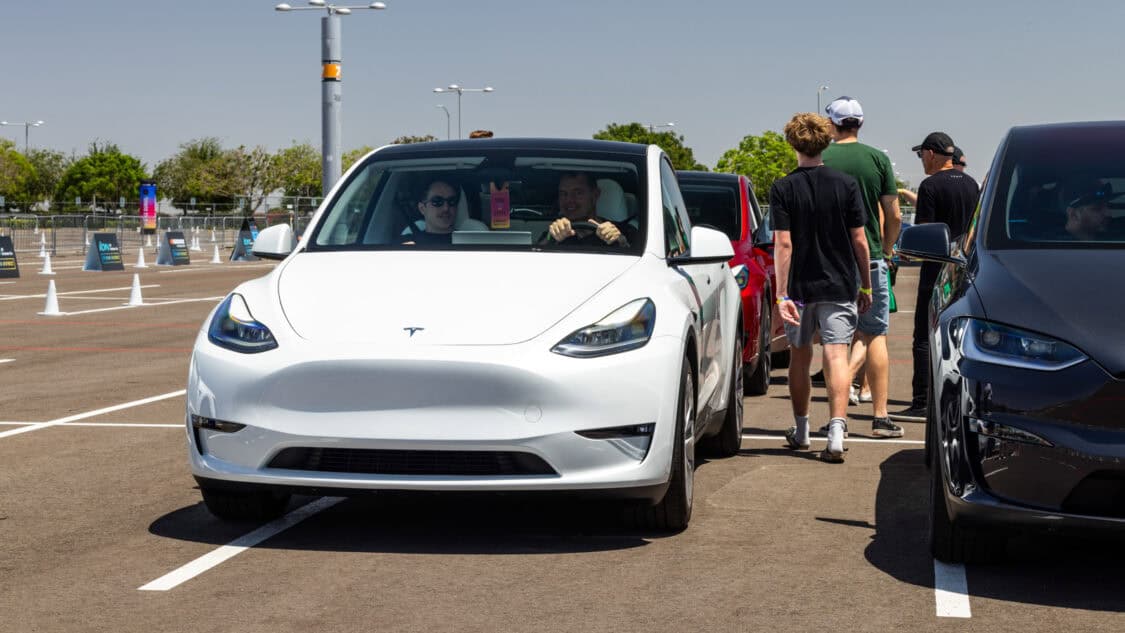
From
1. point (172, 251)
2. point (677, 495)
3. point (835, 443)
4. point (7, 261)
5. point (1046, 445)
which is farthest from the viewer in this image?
point (172, 251)

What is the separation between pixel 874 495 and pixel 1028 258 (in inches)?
77.5

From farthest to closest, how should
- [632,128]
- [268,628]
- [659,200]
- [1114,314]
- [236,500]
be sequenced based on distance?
[632,128] < [659,200] < [236,500] < [1114,314] < [268,628]

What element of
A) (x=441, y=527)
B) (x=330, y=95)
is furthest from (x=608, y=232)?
(x=330, y=95)

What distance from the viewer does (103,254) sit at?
37062 millimetres

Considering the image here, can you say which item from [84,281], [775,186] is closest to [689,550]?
[775,186]

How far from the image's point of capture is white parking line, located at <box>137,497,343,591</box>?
5.39 metres

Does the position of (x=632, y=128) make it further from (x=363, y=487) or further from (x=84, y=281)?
(x=363, y=487)

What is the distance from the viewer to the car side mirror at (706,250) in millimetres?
6699

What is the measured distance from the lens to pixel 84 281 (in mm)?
31016

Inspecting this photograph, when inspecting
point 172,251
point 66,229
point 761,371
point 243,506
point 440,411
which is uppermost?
point 440,411

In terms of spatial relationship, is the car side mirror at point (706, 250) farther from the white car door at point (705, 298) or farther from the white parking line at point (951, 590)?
the white parking line at point (951, 590)

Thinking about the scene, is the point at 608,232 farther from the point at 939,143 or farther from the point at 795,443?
the point at 939,143

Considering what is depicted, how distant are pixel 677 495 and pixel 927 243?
1410 mm

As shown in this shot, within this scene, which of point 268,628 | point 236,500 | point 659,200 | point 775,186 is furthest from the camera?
point 775,186
